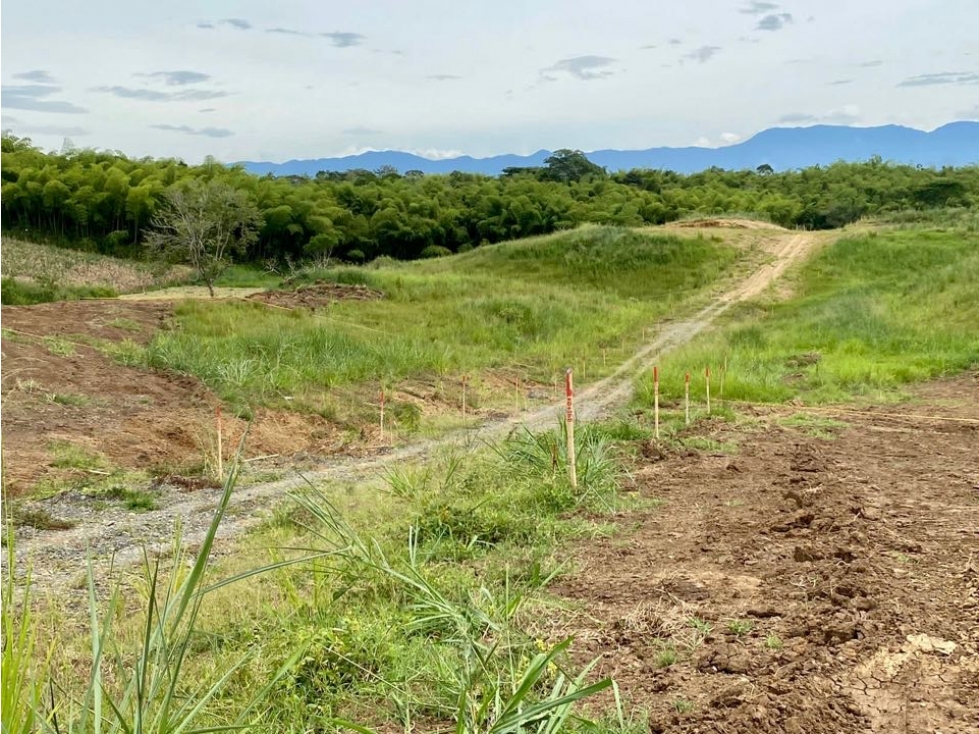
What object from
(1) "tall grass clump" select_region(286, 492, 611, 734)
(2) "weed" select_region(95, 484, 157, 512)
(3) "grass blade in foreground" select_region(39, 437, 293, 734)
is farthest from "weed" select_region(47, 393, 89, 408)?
(3) "grass blade in foreground" select_region(39, 437, 293, 734)

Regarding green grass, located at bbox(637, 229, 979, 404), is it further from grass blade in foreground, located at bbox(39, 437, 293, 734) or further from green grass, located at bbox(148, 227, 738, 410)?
grass blade in foreground, located at bbox(39, 437, 293, 734)

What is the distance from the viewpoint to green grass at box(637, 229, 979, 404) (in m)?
12.7

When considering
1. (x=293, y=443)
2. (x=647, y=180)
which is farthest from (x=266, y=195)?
(x=293, y=443)

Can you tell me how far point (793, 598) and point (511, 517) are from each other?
7.02 ft

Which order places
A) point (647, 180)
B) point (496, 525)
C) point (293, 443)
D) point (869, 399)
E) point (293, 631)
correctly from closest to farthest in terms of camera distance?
point (293, 631)
point (496, 525)
point (293, 443)
point (869, 399)
point (647, 180)

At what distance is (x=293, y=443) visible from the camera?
10602 mm

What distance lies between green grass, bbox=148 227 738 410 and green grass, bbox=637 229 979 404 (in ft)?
9.26

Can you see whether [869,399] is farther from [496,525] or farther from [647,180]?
[647,180]

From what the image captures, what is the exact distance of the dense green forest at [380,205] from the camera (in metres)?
53.3

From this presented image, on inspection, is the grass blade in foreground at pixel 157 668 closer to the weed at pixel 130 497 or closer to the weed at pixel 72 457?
the weed at pixel 130 497

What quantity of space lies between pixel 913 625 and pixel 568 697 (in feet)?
7.66

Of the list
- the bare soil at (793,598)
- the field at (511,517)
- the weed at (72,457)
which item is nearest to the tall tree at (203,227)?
the field at (511,517)

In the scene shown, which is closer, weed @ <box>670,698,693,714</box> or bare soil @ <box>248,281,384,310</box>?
weed @ <box>670,698,693,714</box>

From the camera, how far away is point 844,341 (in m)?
16.5
